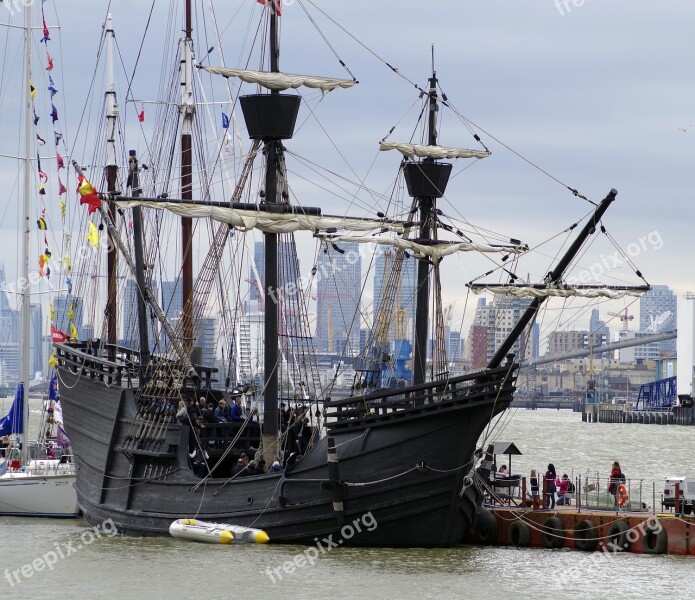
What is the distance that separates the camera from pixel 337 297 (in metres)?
49.7

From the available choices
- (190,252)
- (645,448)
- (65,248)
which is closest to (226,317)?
(190,252)

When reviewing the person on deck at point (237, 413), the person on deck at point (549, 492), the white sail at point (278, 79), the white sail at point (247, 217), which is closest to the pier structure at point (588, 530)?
the person on deck at point (549, 492)

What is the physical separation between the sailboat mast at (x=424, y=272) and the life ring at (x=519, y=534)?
5377 millimetres

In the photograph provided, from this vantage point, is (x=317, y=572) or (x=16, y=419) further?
(x=16, y=419)

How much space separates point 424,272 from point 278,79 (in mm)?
7476

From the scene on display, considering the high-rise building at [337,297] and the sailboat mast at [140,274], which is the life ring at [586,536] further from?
the sailboat mast at [140,274]

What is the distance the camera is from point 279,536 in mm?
36000

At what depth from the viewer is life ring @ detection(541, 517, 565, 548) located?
123 feet

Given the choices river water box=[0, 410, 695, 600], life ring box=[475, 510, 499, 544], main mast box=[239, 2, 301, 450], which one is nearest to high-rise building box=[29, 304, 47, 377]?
main mast box=[239, 2, 301, 450]

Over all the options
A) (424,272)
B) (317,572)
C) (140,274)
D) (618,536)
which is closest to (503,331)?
(424,272)

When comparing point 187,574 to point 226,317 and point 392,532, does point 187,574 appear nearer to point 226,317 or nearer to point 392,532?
point 392,532

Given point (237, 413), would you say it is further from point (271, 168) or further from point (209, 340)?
point (209, 340)

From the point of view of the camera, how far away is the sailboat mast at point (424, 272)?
4226 centimetres

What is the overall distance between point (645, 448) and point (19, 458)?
2381 inches
